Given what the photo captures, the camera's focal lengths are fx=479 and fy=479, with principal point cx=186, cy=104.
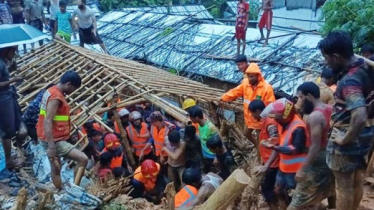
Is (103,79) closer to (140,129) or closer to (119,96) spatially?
(119,96)

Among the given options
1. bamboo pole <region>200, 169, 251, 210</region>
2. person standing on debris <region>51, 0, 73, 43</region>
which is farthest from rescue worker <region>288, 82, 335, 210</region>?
person standing on debris <region>51, 0, 73, 43</region>

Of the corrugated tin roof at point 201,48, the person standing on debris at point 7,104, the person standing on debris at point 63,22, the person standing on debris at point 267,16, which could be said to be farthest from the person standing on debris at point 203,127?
the person standing on debris at point 63,22

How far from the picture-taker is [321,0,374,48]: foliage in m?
7.46

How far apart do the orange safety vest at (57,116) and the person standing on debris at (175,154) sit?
148cm

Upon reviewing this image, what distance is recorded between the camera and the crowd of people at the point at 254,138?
383 centimetres

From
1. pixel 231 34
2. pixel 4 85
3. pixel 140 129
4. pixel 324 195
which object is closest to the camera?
pixel 324 195

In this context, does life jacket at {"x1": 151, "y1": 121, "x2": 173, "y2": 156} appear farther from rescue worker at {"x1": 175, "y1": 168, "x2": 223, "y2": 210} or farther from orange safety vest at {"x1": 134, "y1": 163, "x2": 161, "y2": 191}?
rescue worker at {"x1": 175, "y1": 168, "x2": 223, "y2": 210}

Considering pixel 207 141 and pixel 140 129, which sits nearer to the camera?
pixel 207 141

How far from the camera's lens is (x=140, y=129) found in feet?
24.6

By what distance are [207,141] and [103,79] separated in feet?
8.83

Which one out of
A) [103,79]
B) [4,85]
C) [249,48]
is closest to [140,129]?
[103,79]

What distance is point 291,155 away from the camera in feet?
15.1

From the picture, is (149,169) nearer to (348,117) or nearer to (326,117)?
(326,117)

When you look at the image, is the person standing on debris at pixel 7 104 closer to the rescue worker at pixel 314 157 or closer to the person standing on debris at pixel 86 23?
the rescue worker at pixel 314 157
